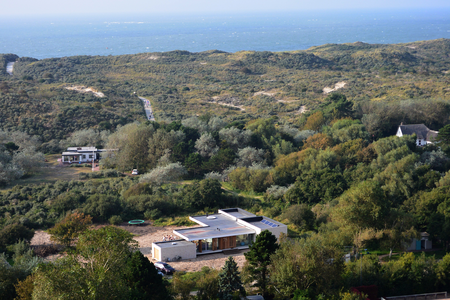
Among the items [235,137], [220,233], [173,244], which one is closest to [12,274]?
[173,244]

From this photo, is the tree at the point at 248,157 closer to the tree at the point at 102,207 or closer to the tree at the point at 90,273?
the tree at the point at 102,207

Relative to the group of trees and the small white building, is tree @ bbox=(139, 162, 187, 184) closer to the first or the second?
the group of trees

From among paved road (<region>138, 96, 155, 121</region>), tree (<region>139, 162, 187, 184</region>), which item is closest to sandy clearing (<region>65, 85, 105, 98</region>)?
paved road (<region>138, 96, 155, 121</region>)

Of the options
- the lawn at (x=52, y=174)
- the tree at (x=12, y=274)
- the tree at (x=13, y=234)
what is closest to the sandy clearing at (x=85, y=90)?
the lawn at (x=52, y=174)

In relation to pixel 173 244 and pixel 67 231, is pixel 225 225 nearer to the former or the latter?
pixel 173 244

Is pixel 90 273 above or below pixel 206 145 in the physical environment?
above

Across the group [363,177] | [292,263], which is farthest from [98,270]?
[363,177]

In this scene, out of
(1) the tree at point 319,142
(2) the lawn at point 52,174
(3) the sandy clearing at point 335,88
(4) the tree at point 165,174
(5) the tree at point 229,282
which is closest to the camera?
(5) the tree at point 229,282
